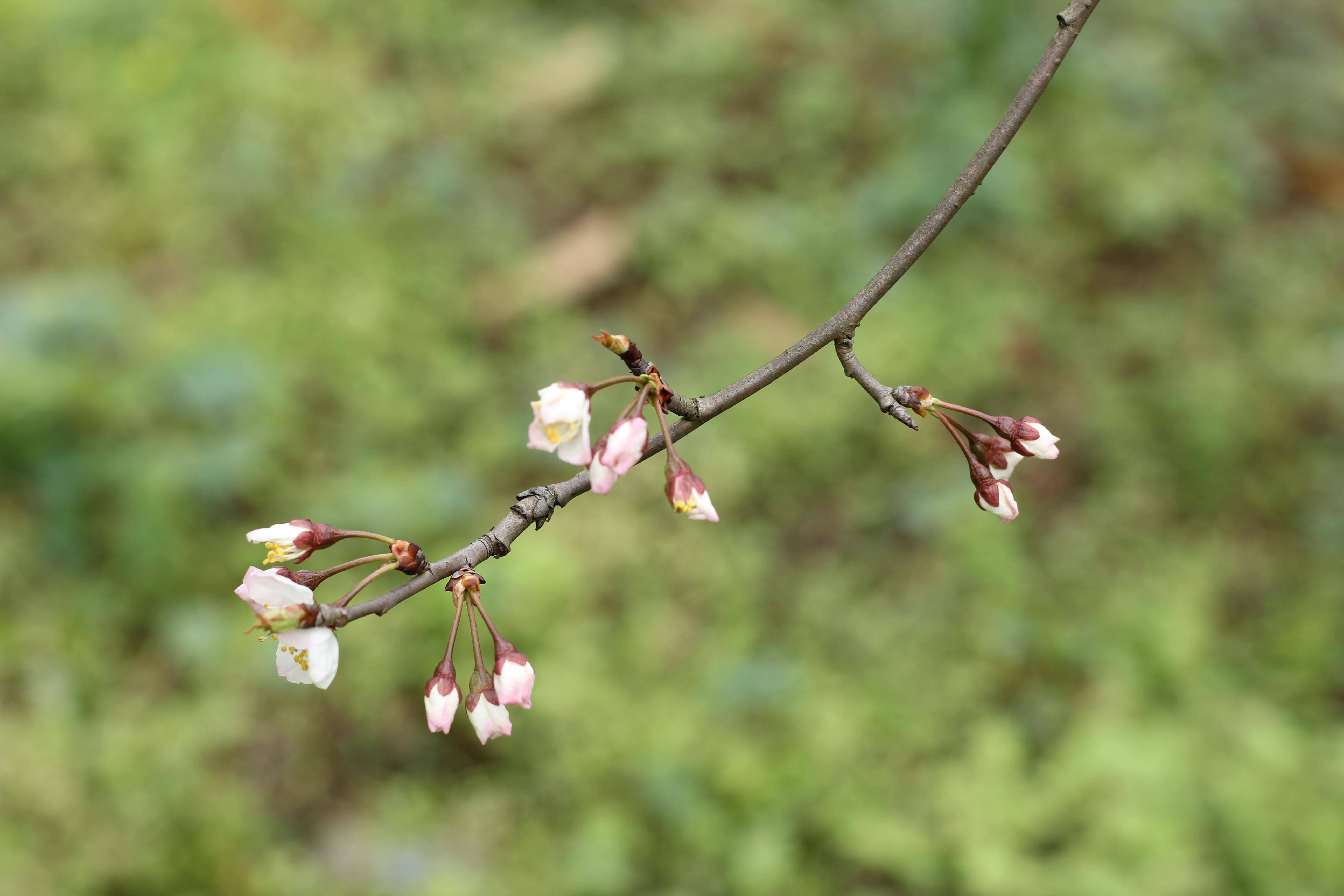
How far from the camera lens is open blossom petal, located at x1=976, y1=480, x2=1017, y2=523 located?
115cm

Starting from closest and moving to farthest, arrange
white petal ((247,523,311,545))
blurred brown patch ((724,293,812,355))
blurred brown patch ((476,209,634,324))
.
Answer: white petal ((247,523,311,545)) < blurred brown patch ((724,293,812,355)) < blurred brown patch ((476,209,634,324))

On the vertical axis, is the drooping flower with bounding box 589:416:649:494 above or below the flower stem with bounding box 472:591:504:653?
above

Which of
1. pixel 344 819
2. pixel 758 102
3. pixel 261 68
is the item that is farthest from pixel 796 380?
pixel 261 68

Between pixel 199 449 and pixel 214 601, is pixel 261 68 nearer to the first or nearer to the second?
pixel 199 449

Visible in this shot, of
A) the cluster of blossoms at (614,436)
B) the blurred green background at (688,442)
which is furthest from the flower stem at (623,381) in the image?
the blurred green background at (688,442)

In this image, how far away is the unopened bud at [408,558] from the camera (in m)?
1.01

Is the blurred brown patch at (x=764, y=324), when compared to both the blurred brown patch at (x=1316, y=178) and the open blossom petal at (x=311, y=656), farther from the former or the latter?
the open blossom petal at (x=311, y=656)

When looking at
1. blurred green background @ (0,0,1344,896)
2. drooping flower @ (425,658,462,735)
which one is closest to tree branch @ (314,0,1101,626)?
drooping flower @ (425,658,462,735)

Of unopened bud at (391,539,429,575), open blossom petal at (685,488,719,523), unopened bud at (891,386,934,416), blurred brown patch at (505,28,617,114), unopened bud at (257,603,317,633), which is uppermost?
blurred brown patch at (505,28,617,114)

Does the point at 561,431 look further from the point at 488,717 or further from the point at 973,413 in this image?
the point at 973,413

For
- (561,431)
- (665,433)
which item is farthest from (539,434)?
(665,433)

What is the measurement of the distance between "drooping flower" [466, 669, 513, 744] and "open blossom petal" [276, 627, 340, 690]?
16 cm

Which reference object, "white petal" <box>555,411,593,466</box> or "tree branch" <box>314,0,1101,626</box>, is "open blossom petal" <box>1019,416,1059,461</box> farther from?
"white petal" <box>555,411,593,466</box>

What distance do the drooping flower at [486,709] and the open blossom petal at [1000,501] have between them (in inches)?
22.6
